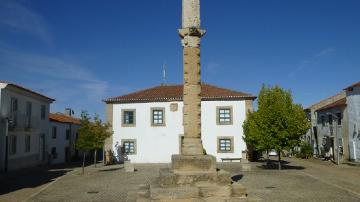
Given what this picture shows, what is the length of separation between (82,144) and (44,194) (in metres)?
10.6

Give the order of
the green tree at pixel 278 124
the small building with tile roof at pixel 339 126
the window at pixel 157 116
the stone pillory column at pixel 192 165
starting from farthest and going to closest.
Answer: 1. the window at pixel 157 116
2. the small building with tile roof at pixel 339 126
3. the green tree at pixel 278 124
4. the stone pillory column at pixel 192 165

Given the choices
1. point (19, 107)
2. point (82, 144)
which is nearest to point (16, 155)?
point (19, 107)

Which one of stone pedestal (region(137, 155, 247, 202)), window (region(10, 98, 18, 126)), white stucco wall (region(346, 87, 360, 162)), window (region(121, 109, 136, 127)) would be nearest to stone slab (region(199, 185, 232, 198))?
stone pedestal (region(137, 155, 247, 202))

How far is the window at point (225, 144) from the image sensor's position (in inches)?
1259

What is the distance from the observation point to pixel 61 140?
37125 millimetres

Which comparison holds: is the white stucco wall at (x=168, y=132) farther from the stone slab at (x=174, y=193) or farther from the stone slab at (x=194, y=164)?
the stone slab at (x=174, y=193)

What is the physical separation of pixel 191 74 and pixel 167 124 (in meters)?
20.2

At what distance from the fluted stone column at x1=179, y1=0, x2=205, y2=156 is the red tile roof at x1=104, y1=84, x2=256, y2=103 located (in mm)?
19601

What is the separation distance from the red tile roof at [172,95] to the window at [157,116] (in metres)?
0.91

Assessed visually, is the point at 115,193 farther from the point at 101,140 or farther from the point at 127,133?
the point at 127,133

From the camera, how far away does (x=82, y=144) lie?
84.7 ft

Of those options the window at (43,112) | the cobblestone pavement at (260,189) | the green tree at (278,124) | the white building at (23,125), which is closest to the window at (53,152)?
the white building at (23,125)

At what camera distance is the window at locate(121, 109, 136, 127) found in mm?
33000

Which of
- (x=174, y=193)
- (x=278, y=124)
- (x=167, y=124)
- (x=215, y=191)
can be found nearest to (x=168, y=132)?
(x=167, y=124)
